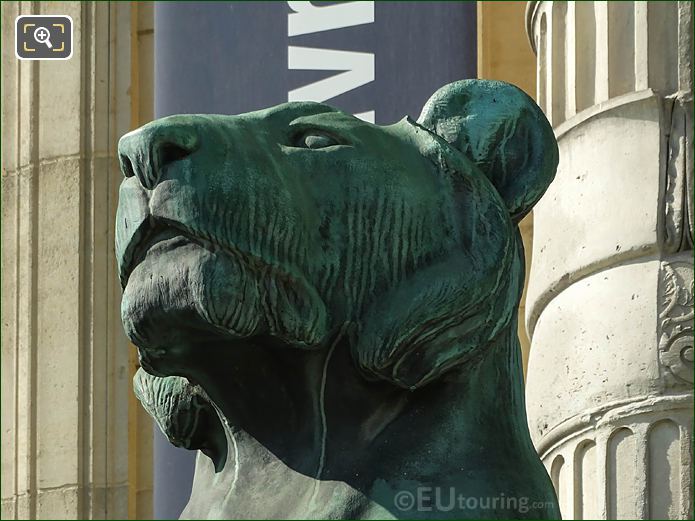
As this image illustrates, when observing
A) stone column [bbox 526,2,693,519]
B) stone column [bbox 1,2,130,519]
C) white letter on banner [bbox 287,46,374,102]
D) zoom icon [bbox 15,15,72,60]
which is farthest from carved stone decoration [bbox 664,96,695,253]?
stone column [bbox 1,2,130,519]

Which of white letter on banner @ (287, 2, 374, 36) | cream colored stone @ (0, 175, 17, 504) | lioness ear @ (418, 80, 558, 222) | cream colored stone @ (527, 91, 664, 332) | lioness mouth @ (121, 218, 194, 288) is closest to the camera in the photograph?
lioness mouth @ (121, 218, 194, 288)

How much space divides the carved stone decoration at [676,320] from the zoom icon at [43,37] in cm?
335

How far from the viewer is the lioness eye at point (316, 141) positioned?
3.18 metres

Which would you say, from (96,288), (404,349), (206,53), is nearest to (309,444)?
(404,349)

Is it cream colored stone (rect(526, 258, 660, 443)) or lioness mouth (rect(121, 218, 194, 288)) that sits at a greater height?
lioness mouth (rect(121, 218, 194, 288))

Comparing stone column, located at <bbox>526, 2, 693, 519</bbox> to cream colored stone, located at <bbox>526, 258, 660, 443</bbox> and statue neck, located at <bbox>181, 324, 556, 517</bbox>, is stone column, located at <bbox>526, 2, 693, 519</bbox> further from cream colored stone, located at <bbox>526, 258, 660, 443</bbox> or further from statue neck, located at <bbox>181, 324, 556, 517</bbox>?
statue neck, located at <bbox>181, 324, 556, 517</bbox>

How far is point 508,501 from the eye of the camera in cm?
315

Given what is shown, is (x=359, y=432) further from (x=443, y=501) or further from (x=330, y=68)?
(x=330, y=68)

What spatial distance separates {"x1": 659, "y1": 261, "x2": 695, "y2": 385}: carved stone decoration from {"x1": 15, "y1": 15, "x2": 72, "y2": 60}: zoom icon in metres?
3.35

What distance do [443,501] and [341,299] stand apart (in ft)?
0.78

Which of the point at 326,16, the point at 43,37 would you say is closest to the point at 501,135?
the point at 326,16

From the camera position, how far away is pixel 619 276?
6953 millimetres

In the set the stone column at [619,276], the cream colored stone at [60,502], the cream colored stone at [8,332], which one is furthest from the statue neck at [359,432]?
the cream colored stone at [8,332]

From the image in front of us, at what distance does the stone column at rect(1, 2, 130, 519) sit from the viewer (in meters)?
10.8
